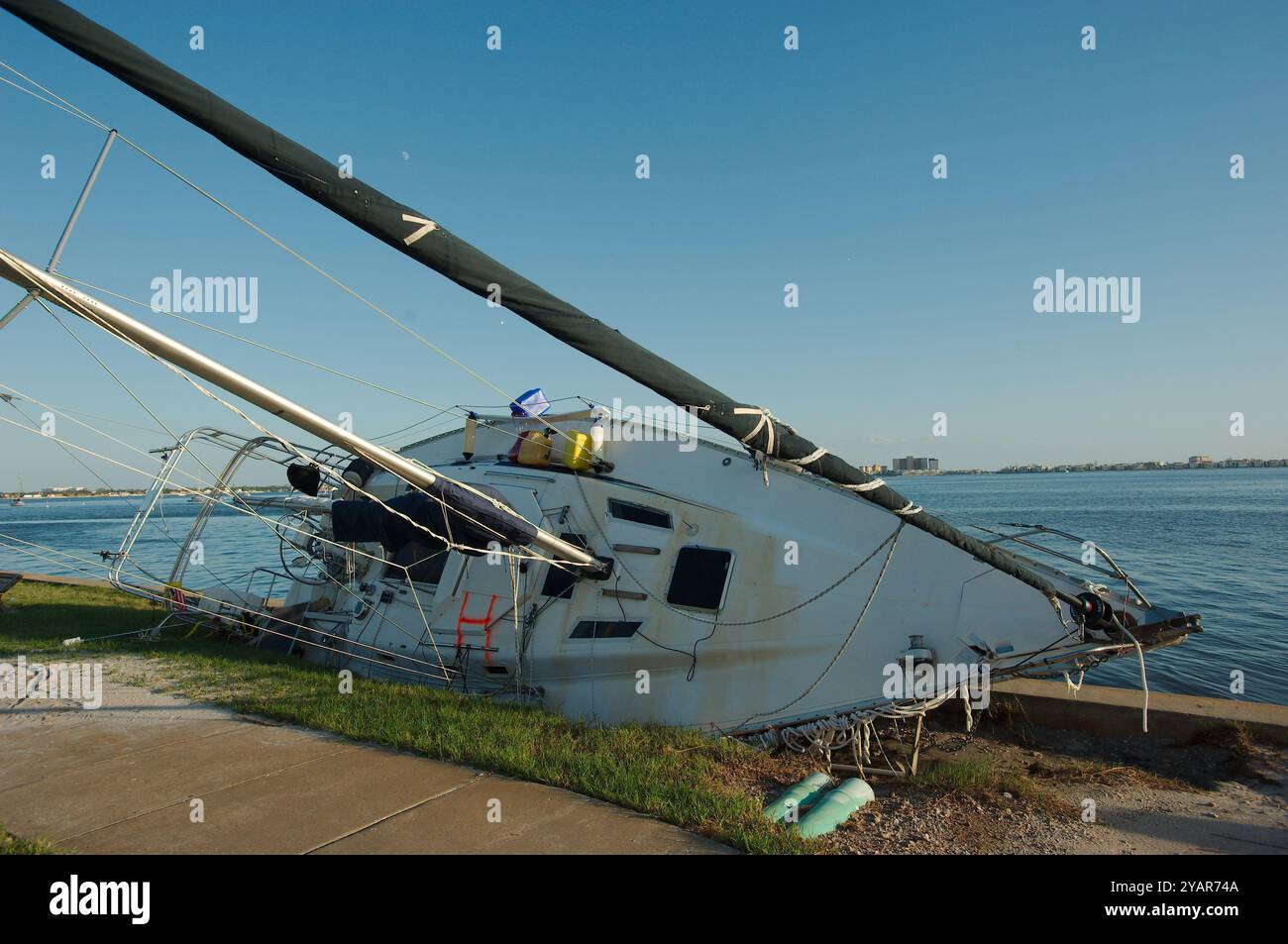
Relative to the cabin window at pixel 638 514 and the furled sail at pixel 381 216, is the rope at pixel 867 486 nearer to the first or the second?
the furled sail at pixel 381 216

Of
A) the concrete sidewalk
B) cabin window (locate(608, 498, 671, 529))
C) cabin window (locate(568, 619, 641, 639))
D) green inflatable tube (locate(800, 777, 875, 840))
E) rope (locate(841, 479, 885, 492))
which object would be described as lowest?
green inflatable tube (locate(800, 777, 875, 840))

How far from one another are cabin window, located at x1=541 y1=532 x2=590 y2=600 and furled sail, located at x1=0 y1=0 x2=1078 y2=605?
14.4 ft

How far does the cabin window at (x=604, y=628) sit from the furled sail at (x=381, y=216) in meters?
4.15

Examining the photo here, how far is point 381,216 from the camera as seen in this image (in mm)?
3990

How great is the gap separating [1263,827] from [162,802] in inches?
367

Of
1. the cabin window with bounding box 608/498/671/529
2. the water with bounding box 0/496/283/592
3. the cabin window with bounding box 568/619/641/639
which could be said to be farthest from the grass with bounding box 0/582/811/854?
the water with bounding box 0/496/283/592

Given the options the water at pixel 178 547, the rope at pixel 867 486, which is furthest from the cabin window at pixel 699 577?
the water at pixel 178 547

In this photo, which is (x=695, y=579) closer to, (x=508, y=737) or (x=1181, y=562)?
(x=508, y=737)

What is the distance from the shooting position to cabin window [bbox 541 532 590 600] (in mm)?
9156

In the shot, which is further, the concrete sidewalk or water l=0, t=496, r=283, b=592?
water l=0, t=496, r=283, b=592

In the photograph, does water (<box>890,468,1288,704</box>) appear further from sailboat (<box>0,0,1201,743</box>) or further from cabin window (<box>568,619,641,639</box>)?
cabin window (<box>568,619,641,639</box>)
